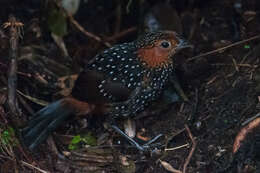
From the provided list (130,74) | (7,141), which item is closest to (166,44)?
(130,74)

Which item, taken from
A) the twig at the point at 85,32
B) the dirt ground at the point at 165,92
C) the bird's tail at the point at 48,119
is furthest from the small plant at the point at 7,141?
the twig at the point at 85,32

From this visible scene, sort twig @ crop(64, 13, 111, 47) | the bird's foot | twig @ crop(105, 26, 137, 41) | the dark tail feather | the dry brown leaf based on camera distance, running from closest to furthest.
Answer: the dry brown leaf, the dark tail feather, the bird's foot, twig @ crop(64, 13, 111, 47), twig @ crop(105, 26, 137, 41)

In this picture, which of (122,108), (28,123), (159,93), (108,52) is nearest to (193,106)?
(159,93)

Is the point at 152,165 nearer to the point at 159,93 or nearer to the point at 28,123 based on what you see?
the point at 159,93

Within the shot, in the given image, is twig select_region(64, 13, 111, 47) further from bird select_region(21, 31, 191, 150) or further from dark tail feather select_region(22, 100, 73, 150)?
dark tail feather select_region(22, 100, 73, 150)

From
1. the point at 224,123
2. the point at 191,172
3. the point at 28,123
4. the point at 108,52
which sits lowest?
the point at 191,172

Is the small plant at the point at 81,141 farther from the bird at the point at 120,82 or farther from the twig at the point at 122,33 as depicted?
the twig at the point at 122,33

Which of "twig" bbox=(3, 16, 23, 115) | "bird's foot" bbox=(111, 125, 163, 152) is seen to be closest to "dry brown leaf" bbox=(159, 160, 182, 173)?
"bird's foot" bbox=(111, 125, 163, 152)

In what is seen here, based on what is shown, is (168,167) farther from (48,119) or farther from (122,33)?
(122,33)
